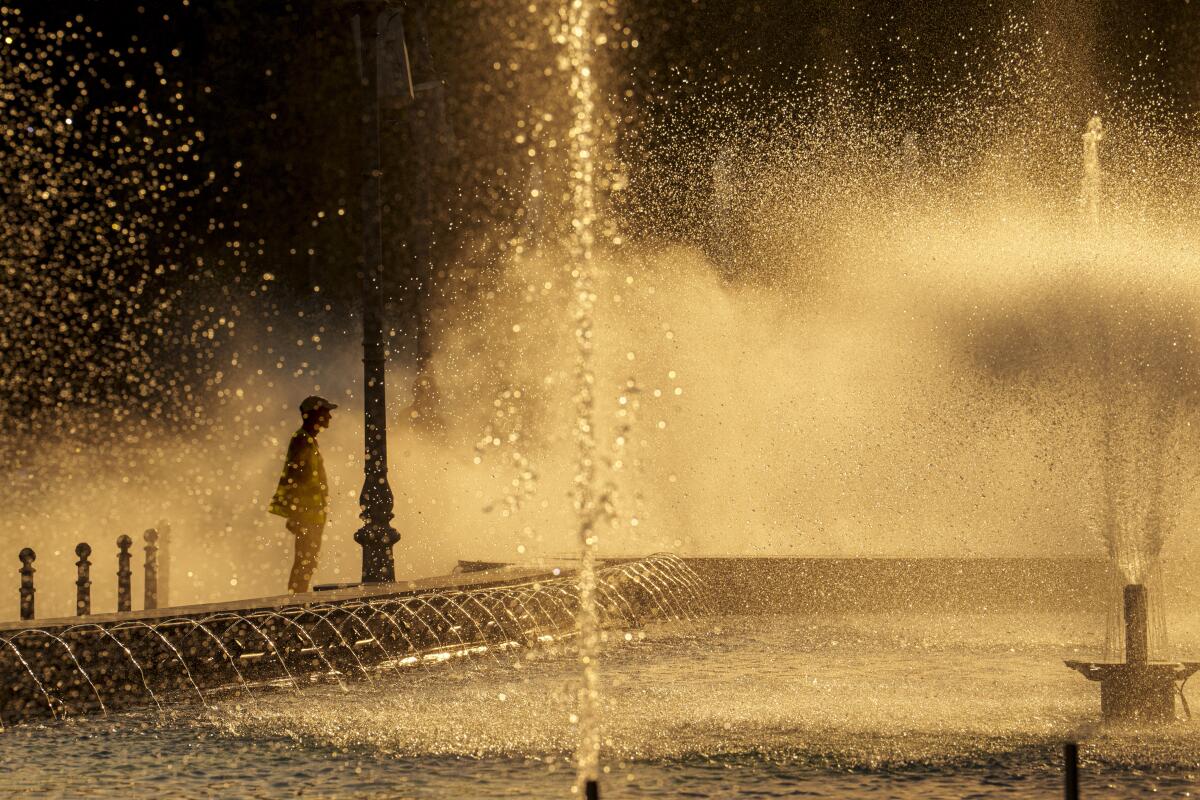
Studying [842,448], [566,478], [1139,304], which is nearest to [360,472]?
[566,478]

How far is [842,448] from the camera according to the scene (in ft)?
81.4

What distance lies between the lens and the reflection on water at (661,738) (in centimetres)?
636

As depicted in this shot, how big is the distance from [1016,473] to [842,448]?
2.79 metres

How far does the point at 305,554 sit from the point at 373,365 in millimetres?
1758

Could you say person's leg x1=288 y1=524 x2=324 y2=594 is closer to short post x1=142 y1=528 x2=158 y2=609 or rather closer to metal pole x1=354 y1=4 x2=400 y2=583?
metal pole x1=354 y1=4 x2=400 y2=583

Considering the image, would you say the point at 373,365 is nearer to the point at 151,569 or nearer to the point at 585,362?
the point at 151,569

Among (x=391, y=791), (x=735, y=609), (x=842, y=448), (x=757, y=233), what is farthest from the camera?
(x=757, y=233)

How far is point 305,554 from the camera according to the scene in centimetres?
1222

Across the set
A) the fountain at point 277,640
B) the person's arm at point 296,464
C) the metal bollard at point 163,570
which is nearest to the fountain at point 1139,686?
the fountain at point 277,640

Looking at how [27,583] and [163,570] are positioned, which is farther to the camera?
[163,570]

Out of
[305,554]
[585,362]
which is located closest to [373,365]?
[305,554]

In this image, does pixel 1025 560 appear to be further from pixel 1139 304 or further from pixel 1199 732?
pixel 1199 732

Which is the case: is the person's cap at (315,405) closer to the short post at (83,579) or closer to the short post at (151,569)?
the short post at (83,579)

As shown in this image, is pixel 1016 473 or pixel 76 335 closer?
pixel 1016 473
